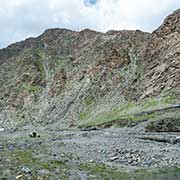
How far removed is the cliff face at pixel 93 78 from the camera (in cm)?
10994

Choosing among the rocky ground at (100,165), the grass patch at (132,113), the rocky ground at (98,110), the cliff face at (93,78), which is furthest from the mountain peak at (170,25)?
the rocky ground at (100,165)

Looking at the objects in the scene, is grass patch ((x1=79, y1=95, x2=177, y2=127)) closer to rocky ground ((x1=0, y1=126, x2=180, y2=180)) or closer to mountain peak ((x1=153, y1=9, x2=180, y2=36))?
mountain peak ((x1=153, y1=9, x2=180, y2=36))

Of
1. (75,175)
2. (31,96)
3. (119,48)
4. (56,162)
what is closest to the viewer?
(75,175)

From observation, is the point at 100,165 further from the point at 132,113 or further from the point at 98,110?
the point at 98,110

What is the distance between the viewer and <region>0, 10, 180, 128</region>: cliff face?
110 m

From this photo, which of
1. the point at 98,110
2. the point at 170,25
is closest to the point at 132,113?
the point at 98,110

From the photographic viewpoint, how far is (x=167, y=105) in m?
87.2

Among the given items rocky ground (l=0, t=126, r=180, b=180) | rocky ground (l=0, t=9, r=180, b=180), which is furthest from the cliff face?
rocky ground (l=0, t=126, r=180, b=180)

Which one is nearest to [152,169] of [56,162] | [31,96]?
[56,162]

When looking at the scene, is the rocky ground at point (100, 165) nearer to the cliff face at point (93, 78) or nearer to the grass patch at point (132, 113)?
the grass patch at point (132, 113)

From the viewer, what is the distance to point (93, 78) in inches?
5517

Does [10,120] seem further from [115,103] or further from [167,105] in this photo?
[167,105]

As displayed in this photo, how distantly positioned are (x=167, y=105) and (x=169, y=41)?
114 feet

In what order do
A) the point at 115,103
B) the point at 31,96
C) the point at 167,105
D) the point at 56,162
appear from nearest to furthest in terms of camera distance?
the point at 56,162 < the point at 167,105 < the point at 115,103 < the point at 31,96
